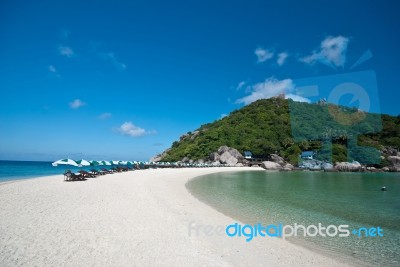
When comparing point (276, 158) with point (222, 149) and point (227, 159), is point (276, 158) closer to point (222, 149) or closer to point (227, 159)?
point (227, 159)

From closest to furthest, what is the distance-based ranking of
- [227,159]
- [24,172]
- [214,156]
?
1. [24,172]
2. [227,159]
3. [214,156]

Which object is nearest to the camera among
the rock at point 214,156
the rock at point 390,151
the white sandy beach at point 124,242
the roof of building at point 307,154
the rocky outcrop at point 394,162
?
the white sandy beach at point 124,242

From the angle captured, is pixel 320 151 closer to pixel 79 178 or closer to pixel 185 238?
pixel 79 178

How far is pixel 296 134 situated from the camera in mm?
88000

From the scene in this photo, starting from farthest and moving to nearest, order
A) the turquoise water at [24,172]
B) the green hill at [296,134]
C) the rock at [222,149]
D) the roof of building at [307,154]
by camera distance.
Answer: the green hill at [296,134], the roof of building at [307,154], the rock at [222,149], the turquoise water at [24,172]

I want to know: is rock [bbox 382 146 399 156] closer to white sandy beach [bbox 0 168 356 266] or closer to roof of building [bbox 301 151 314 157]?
roof of building [bbox 301 151 314 157]

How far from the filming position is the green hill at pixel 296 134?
7921 cm

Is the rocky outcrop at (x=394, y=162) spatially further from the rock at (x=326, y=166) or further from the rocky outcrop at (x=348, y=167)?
the rock at (x=326, y=166)

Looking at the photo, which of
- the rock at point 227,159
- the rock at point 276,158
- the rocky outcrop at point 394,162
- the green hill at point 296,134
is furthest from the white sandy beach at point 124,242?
the rocky outcrop at point 394,162

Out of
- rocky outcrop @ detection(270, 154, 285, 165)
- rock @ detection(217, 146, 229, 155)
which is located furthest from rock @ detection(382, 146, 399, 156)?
rock @ detection(217, 146, 229, 155)

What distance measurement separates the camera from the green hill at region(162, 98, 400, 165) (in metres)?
79.2

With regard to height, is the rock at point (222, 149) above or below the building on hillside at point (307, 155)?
above

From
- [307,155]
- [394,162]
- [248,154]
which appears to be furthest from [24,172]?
[394,162]

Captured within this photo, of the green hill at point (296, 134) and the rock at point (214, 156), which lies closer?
the rock at point (214, 156)
